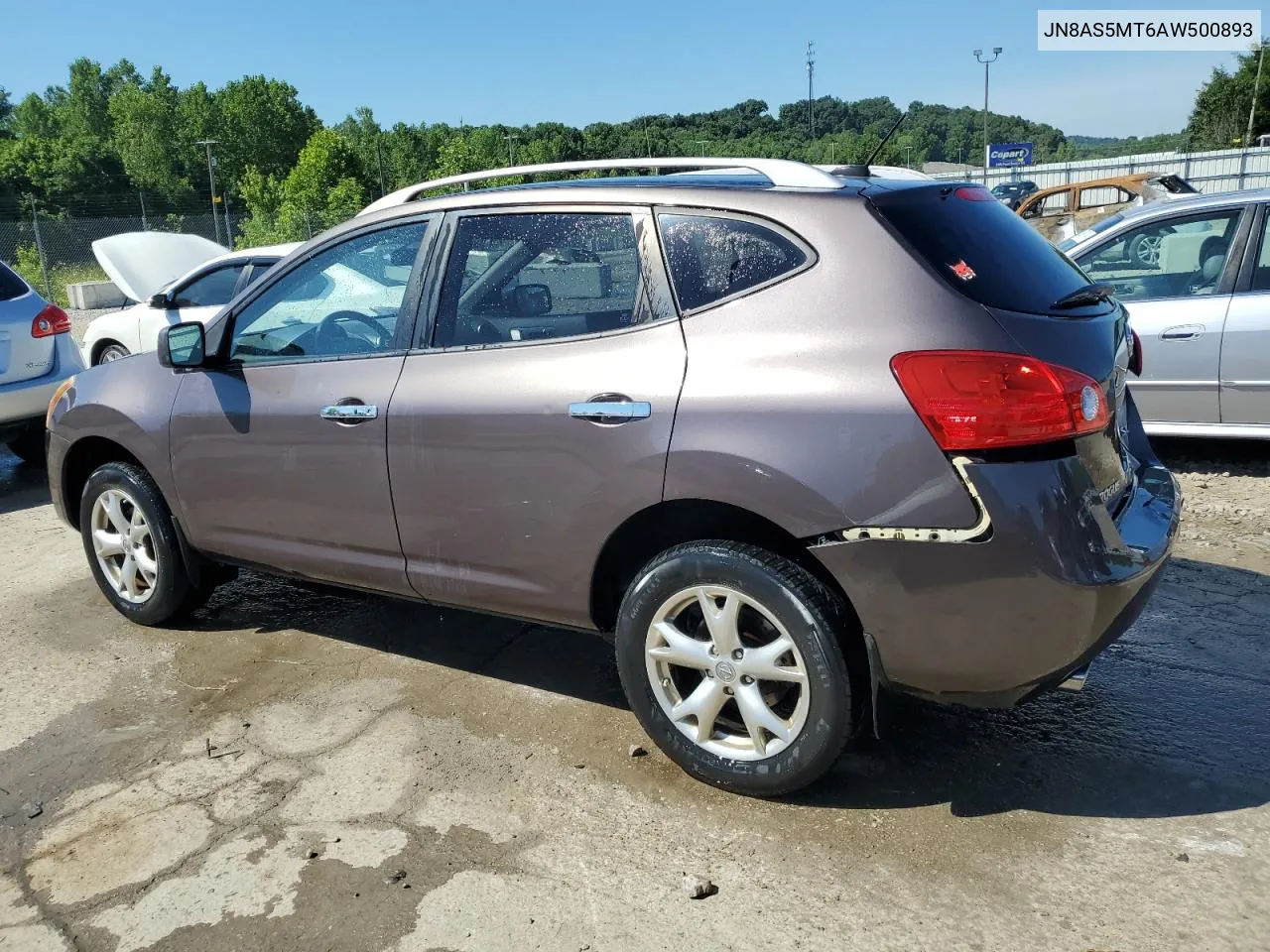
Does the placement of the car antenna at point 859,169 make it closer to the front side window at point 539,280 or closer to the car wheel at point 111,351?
the front side window at point 539,280

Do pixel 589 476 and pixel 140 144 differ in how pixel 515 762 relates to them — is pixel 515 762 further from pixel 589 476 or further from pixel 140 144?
pixel 140 144

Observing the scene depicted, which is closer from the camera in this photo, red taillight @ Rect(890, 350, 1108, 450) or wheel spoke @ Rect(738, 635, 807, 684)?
red taillight @ Rect(890, 350, 1108, 450)

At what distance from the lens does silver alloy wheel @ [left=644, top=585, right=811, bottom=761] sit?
289 centimetres

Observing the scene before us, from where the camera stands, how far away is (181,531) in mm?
4367

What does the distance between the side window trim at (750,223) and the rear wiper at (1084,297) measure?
70cm

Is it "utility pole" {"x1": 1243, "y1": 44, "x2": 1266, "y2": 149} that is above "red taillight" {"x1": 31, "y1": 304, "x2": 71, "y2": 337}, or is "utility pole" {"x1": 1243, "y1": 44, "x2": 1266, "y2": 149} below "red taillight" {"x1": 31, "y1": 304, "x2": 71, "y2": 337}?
above

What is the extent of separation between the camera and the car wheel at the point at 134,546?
4402 millimetres

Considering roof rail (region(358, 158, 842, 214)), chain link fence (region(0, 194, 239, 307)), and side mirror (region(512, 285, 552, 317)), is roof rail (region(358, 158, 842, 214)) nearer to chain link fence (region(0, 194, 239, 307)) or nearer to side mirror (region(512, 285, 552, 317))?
side mirror (region(512, 285, 552, 317))

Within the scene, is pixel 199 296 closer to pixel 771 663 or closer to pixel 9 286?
pixel 9 286

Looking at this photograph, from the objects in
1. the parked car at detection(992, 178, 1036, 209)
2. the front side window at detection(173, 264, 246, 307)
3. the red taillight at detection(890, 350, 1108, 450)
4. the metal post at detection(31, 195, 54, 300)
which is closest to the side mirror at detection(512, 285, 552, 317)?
the red taillight at detection(890, 350, 1108, 450)

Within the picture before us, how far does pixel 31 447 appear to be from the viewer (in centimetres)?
830

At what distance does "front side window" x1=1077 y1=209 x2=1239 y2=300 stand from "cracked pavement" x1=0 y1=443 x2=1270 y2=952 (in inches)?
100.0

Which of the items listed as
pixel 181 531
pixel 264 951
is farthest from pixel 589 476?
pixel 181 531

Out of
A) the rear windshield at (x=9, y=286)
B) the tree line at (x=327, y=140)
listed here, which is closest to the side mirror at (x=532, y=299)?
the rear windshield at (x=9, y=286)
